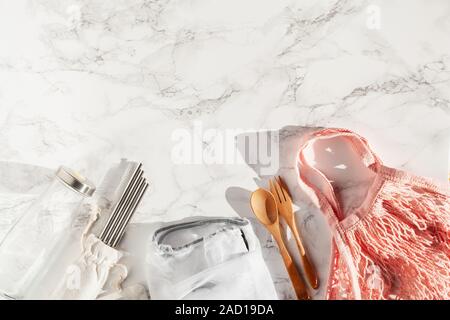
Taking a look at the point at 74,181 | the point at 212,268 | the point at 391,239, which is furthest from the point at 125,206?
the point at 391,239

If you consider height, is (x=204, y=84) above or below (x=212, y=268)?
above

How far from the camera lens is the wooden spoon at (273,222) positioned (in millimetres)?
1093

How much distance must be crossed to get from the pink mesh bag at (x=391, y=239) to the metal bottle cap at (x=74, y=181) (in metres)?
0.52

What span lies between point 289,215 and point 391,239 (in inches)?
9.0

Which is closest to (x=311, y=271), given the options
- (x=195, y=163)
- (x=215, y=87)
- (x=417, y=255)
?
(x=417, y=255)

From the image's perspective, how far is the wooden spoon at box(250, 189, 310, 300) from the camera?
109 centimetres

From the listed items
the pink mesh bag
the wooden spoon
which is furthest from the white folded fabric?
the pink mesh bag

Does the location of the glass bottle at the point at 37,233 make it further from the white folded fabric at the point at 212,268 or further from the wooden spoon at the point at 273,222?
the wooden spoon at the point at 273,222

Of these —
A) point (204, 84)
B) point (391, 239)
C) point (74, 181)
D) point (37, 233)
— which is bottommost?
point (391, 239)

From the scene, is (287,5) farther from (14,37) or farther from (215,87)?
(14,37)

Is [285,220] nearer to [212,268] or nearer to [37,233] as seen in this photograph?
[212,268]

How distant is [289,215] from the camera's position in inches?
43.7

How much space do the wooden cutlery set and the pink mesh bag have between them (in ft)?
0.19

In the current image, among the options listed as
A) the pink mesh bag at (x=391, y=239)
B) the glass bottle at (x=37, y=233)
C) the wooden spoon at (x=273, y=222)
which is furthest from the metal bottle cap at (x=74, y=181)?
the pink mesh bag at (x=391, y=239)
